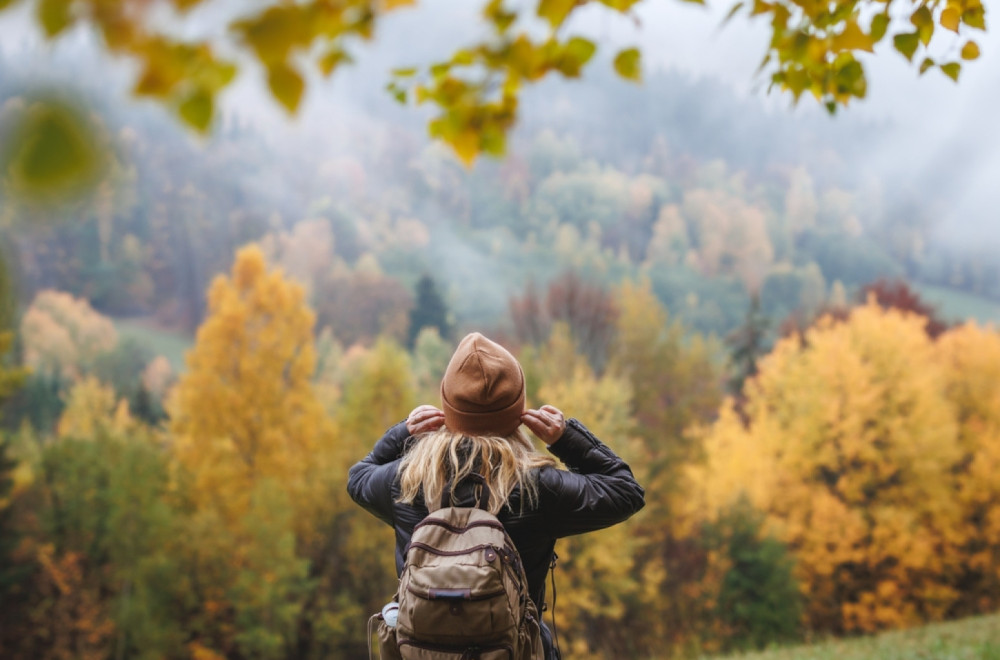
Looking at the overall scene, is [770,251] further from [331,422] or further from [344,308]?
[331,422]

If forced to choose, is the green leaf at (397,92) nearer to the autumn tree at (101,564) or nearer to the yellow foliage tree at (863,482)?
the autumn tree at (101,564)

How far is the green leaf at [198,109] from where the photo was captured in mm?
1200

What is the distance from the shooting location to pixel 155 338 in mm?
37406

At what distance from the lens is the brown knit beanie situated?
96.6 inches

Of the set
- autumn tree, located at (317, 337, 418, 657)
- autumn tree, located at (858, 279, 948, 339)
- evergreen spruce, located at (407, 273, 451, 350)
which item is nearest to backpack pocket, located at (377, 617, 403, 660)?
autumn tree, located at (317, 337, 418, 657)

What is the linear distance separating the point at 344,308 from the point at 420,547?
39.7m

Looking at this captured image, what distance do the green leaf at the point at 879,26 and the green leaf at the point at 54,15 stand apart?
2.68 m

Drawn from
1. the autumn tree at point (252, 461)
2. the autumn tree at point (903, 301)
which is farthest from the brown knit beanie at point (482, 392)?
the autumn tree at point (903, 301)

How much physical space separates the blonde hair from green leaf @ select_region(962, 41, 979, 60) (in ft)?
7.87

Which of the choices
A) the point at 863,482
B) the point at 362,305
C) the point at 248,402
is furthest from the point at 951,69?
the point at 362,305

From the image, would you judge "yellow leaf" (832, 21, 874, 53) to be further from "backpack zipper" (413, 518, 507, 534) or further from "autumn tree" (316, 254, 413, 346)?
"autumn tree" (316, 254, 413, 346)

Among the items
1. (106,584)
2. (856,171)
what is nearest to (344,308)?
(106,584)

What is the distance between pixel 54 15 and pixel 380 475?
1798mm

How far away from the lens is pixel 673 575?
20812 mm
